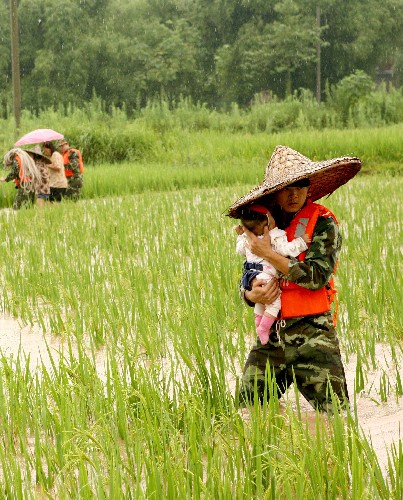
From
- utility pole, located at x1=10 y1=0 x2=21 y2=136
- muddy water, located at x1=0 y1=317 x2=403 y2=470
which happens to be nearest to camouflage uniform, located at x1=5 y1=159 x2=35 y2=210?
muddy water, located at x1=0 y1=317 x2=403 y2=470

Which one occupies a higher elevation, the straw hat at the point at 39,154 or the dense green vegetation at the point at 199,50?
the dense green vegetation at the point at 199,50

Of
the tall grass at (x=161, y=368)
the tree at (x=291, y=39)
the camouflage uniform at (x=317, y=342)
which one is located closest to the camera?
the tall grass at (x=161, y=368)

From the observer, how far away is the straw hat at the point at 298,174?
2658mm

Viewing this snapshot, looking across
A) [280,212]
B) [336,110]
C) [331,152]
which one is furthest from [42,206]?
[336,110]

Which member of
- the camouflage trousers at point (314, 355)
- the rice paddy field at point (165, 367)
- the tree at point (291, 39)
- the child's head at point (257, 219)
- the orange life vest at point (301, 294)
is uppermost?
the tree at point (291, 39)

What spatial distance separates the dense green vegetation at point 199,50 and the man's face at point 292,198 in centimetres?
2741

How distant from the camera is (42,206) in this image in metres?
9.35

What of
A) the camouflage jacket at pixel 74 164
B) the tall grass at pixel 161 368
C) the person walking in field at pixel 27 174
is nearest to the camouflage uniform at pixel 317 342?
the tall grass at pixel 161 368

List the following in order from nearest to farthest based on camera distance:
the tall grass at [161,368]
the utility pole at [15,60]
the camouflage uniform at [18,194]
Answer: the tall grass at [161,368]
the camouflage uniform at [18,194]
the utility pole at [15,60]

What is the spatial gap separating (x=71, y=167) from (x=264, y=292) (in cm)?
757

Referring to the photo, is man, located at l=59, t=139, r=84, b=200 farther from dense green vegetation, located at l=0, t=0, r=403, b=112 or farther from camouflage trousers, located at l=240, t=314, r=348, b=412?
dense green vegetation, located at l=0, t=0, r=403, b=112

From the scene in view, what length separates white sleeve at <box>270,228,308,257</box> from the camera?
2.74 m

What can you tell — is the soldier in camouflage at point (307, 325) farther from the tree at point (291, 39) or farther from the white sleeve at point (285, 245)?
the tree at point (291, 39)

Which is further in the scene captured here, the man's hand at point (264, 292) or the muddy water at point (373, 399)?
the man's hand at point (264, 292)
